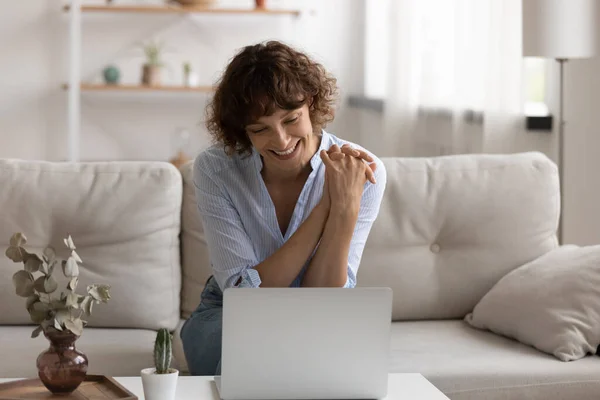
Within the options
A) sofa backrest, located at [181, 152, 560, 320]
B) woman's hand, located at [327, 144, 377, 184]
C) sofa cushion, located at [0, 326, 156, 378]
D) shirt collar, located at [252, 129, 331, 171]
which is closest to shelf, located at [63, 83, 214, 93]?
sofa backrest, located at [181, 152, 560, 320]

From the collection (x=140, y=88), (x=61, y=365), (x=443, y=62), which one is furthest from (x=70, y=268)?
(x=140, y=88)

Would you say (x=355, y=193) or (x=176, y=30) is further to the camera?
(x=176, y=30)

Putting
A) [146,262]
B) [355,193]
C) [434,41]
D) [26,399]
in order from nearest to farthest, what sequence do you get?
[26,399] → [355,193] → [146,262] → [434,41]

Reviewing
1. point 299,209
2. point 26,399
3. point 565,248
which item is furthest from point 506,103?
point 26,399

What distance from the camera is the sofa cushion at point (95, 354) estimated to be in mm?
2008

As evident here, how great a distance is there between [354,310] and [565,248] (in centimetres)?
117

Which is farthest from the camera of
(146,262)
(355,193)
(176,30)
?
(176,30)

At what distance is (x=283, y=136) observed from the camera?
181 centimetres

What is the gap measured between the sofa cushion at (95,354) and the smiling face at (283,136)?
0.55 metres

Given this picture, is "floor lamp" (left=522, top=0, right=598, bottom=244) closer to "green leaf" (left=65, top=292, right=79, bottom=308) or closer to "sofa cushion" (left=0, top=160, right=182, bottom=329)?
"sofa cushion" (left=0, top=160, right=182, bottom=329)

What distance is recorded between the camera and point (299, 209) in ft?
6.38

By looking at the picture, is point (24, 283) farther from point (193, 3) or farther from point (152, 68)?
point (193, 3)

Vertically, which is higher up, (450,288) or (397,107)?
(397,107)

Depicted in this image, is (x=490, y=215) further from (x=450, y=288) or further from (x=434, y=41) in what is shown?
(x=434, y=41)
